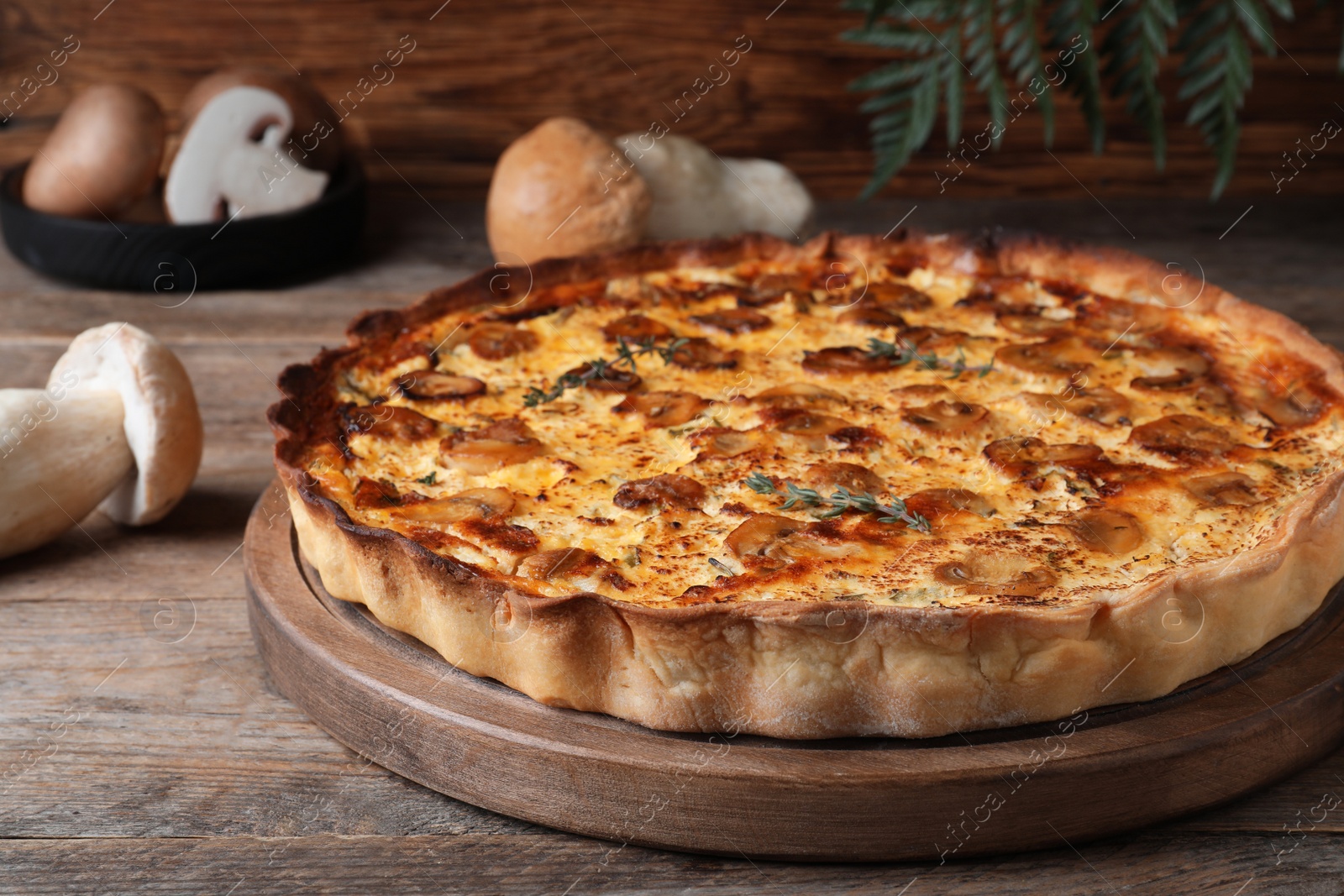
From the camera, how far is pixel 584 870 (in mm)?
2115

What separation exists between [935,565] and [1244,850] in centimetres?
65

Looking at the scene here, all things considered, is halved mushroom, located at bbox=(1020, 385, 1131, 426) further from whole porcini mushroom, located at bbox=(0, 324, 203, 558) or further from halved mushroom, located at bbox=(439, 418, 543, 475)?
whole porcini mushroom, located at bbox=(0, 324, 203, 558)

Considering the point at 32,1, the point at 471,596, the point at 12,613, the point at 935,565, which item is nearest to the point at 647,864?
the point at 471,596

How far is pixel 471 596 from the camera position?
224cm

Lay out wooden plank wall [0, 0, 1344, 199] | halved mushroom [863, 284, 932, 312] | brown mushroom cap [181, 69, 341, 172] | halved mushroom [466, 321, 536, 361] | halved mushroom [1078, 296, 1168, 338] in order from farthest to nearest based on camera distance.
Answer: wooden plank wall [0, 0, 1344, 199] → brown mushroom cap [181, 69, 341, 172] → halved mushroom [863, 284, 932, 312] → halved mushroom [1078, 296, 1168, 338] → halved mushroom [466, 321, 536, 361]

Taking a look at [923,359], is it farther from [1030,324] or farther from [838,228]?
[838,228]

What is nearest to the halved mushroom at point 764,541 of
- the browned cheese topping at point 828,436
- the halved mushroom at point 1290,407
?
the browned cheese topping at point 828,436

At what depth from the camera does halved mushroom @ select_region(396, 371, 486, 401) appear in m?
3.07

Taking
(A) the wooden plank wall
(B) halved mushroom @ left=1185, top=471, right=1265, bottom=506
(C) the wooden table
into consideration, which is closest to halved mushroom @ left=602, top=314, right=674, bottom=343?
(C) the wooden table

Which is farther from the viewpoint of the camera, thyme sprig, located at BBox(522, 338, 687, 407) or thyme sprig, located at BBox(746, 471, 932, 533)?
thyme sprig, located at BBox(522, 338, 687, 407)

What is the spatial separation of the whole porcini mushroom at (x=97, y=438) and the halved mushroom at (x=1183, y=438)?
2.06m

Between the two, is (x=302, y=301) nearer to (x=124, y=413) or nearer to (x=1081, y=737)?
(x=124, y=413)

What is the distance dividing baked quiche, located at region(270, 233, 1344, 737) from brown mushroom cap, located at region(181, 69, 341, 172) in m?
1.51

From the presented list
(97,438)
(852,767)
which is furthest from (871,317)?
(97,438)
